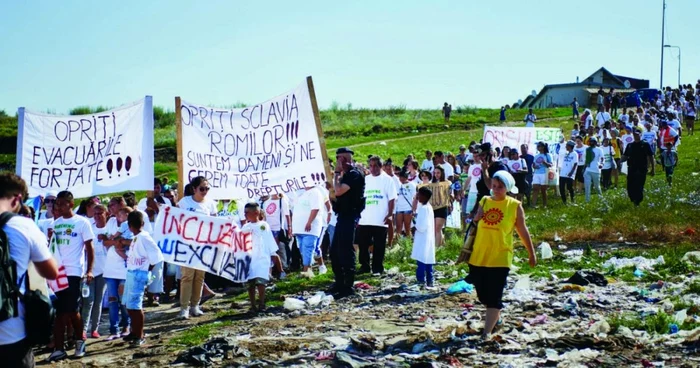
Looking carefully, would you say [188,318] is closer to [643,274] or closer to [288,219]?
[288,219]

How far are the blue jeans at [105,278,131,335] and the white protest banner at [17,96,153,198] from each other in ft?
6.11

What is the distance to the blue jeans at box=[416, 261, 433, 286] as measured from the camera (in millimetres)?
13758

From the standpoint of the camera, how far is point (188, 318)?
12.9 meters

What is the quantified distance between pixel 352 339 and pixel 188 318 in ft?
13.0

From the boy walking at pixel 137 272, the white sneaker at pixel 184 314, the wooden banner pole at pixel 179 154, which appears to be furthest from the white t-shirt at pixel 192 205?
the boy walking at pixel 137 272

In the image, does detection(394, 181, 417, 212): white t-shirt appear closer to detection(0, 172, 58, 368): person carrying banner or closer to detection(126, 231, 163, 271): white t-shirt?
detection(126, 231, 163, 271): white t-shirt

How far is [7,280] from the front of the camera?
582 cm

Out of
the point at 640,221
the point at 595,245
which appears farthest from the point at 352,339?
the point at 640,221

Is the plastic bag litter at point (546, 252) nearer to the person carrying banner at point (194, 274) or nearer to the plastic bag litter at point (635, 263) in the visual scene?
the plastic bag litter at point (635, 263)

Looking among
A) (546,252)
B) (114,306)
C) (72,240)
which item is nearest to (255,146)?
(114,306)

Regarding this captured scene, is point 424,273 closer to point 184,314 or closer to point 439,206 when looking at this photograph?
point 184,314

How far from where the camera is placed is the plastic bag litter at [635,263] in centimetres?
1449

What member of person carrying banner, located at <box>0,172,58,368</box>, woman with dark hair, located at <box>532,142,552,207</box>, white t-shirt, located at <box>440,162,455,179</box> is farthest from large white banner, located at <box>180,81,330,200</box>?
woman with dark hair, located at <box>532,142,552,207</box>

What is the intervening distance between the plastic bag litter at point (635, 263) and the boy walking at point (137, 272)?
748cm
